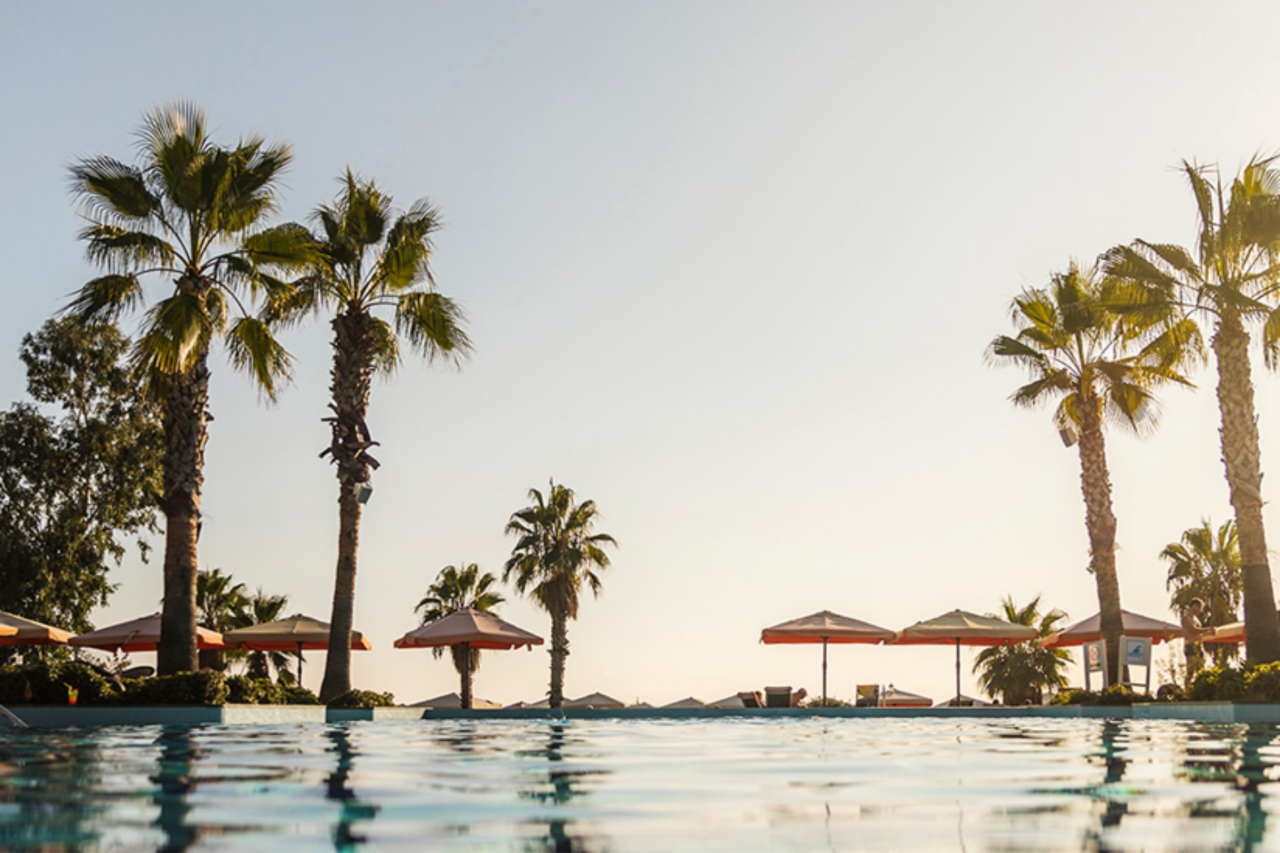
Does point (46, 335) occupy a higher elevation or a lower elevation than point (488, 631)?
higher

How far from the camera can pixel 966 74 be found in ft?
59.4

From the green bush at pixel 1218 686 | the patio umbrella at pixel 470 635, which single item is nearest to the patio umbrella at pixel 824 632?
the patio umbrella at pixel 470 635

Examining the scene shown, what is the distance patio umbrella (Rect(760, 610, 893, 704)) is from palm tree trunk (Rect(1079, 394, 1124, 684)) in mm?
5273

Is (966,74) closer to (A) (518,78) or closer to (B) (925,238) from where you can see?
(B) (925,238)

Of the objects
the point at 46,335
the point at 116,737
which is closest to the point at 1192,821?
the point at 116,737

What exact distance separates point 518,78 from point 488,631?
12.7m

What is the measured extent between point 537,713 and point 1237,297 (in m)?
15.5

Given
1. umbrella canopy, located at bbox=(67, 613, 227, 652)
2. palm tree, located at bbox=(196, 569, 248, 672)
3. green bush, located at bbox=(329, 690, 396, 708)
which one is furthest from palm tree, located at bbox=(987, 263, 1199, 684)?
palm tree, located at bbox=(196, 569, 248, 672)

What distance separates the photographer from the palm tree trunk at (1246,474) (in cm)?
1777

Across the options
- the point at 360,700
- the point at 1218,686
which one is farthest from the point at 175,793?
the point at 360,700

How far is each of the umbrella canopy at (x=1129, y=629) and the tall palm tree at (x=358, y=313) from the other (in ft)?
51.7

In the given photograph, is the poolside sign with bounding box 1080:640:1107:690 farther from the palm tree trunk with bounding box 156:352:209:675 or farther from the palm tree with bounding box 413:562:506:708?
the palm tree with bounding box 413:562:506:708

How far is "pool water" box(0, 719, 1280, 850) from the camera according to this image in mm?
3391

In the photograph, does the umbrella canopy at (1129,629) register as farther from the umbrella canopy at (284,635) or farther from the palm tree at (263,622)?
the palm tree at (263,622)
